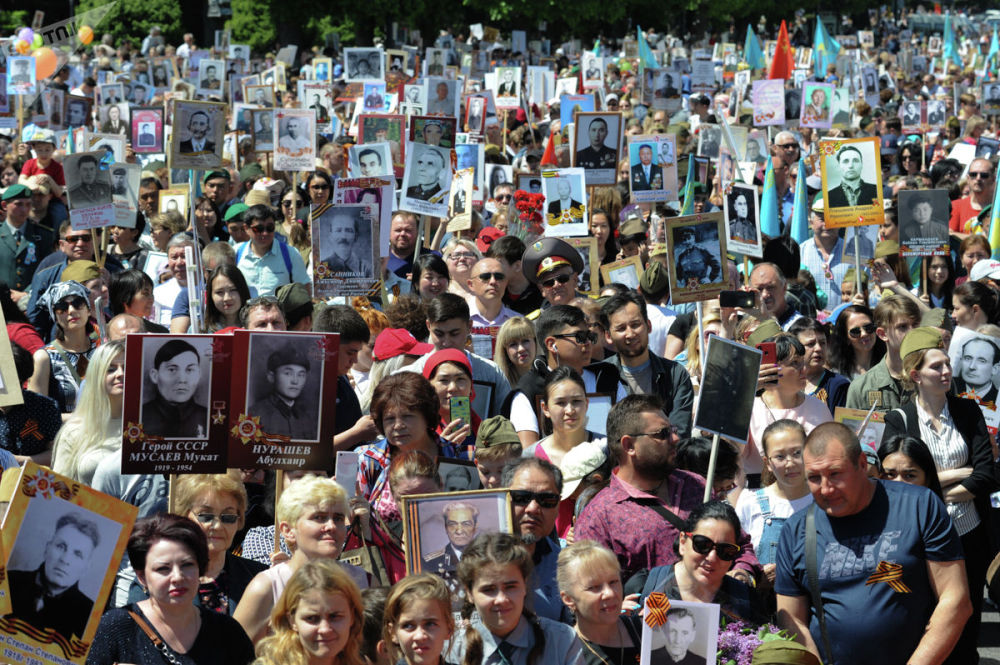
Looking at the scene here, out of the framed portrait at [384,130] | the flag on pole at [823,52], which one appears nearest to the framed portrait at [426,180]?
the framed portrait at [384,130]

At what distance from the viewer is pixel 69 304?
769cm

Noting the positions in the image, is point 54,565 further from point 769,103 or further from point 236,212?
point 769,103

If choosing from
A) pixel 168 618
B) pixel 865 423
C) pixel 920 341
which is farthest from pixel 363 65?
pixel 168 618

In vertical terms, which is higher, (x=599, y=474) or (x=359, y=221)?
(x=359, y=221)

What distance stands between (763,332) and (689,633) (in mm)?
3278

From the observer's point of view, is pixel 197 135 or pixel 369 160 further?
pixel 197 135

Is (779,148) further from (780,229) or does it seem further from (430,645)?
(430,645)

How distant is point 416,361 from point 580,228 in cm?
425

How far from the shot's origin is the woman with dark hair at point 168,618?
14.1 feet

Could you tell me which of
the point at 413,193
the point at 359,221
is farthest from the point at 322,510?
the point at 413,193

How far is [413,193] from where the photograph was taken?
35.1ft

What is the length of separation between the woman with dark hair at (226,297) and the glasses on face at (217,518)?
303 cm

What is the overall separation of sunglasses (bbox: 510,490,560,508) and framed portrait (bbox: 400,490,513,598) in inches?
9.9

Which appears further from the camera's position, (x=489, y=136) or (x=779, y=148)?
(x=489, y=136)
